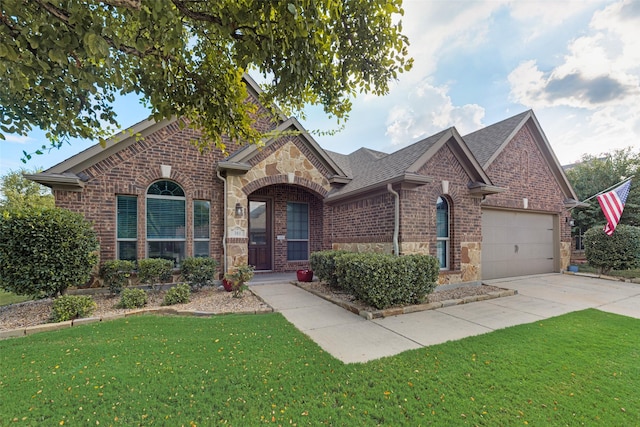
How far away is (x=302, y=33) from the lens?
2957 millimetres

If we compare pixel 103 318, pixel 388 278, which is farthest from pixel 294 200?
pixel 103 318

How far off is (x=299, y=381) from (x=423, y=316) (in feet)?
11.0

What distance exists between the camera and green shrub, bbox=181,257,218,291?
7.56m

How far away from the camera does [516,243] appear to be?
10.7 metres

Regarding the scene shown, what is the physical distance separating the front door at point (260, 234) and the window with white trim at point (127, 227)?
359 cm

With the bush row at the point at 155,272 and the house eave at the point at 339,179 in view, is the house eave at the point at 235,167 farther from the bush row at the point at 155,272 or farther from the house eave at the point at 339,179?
the house eave at the point at 339,179

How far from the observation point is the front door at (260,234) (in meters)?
10.4

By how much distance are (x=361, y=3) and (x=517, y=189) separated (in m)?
10.2

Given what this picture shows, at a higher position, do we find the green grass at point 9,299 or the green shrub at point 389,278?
the green shrub at point 389,278

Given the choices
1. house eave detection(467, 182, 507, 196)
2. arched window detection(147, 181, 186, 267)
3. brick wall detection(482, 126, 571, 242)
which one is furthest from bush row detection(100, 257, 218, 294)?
brick wall detection(482, 126, 571, 242)

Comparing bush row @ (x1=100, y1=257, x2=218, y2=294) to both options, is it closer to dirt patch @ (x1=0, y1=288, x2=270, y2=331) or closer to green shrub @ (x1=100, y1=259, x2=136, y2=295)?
green shrub @ (x1=100, y1=259, x2=136, y2=295)

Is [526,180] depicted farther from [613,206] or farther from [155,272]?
[155,272]

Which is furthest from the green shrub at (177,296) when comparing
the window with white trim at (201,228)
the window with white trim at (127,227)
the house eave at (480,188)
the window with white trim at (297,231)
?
the house eave at (480,188)

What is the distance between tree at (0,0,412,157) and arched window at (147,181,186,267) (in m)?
3.42
